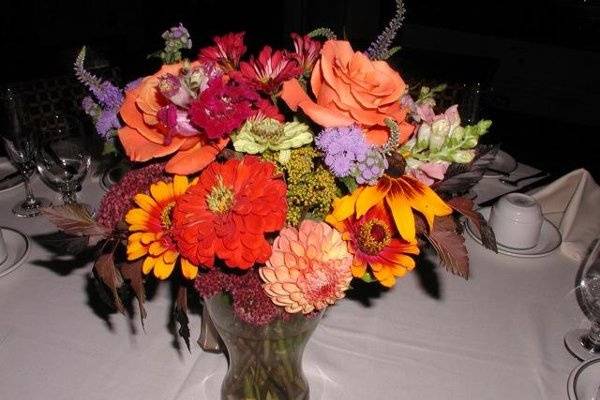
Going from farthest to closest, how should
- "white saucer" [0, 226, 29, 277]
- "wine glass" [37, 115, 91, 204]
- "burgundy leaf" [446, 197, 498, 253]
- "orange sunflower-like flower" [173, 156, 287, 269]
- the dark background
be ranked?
the dark background → "wine glass" [37, 115, 91, 204] → "white saucer" [0, 226, 29, 277] → "burgundy leaf" [446, 197, 498, 253] → "orange sunflower-like flower" [173, 156, 287, 269]

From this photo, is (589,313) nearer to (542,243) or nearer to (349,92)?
(542,243)

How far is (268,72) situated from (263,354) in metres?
0.36

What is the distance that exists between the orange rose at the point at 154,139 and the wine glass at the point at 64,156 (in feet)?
1.97

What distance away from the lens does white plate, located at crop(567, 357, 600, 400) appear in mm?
792

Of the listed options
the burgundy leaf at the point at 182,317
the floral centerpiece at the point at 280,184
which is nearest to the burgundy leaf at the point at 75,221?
the floral centerpiece at the point at 280,184

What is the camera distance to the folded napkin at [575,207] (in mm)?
1082

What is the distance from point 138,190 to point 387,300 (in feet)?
1.82

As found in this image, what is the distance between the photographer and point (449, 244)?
22.8 inches

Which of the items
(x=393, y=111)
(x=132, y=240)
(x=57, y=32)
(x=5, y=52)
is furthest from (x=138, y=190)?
(x=57, y=32)

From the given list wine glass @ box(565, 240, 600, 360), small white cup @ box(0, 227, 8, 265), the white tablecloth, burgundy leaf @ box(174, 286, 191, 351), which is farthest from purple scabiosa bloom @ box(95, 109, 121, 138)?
wine glass @ box(565, 240, 600, 360)

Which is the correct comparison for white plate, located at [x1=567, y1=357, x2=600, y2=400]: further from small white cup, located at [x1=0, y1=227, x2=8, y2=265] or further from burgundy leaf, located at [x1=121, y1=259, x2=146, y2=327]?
small white cup, located at [x1=0, y1=227, x2=8, y2=265]

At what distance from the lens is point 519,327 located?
3.01ft

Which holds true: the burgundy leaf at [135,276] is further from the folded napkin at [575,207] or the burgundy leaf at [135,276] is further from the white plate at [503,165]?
the white plate at [503,165]

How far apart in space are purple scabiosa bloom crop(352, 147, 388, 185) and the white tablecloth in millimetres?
430
